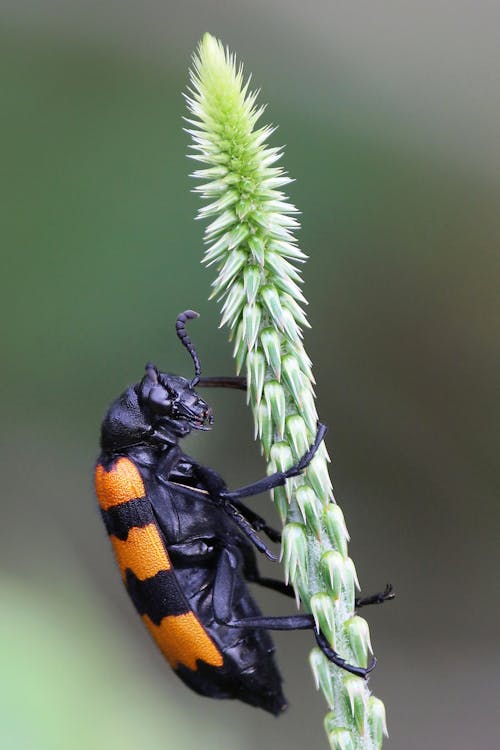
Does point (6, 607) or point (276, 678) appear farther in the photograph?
point (6, 607)

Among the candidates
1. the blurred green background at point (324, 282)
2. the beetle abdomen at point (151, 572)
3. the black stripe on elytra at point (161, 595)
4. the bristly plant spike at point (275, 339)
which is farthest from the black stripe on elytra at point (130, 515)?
the blurred green background at point (324, 282)

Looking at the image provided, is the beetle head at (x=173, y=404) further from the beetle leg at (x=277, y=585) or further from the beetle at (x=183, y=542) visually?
the beetle leg at (x=277, y=585)

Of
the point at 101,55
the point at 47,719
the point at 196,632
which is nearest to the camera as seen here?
the point at 196,632

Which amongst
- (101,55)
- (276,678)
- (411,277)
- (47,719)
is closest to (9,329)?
(101,55)

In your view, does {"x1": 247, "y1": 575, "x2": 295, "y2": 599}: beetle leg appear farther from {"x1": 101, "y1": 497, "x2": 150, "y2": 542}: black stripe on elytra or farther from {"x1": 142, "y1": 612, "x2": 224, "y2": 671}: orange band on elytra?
{"x1": 101, "y1": 497, "x2": 150, "y2": 542}: black stripe on elytra

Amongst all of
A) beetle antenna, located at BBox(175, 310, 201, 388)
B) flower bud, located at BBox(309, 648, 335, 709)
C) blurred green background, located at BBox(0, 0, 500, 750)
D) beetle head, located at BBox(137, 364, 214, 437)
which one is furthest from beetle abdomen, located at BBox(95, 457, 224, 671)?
blurred green background, located at BBox(0, 0, 500, 750)

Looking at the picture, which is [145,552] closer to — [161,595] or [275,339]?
[161,595]

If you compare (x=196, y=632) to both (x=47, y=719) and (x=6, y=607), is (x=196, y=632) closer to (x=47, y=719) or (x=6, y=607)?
(x=47, y=719)
